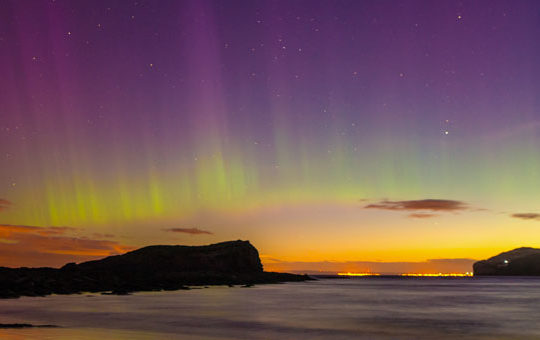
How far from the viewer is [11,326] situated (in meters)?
25.4

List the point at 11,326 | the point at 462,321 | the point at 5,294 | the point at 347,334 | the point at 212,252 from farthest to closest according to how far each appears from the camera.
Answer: the point at 212,252 < the point at 5,294 < the point at 462,321 < the point at 347,334 < the point at 11,326

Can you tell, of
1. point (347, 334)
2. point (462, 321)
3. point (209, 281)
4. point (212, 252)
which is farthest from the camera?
point (212, 252)

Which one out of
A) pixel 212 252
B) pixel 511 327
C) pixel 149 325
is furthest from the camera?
pixel 212 252

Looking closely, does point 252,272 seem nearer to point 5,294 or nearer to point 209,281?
point 209,281

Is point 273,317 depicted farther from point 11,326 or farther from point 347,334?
point 11,326

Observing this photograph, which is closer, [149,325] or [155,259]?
[149,325]

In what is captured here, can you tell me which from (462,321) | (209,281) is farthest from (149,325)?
(209,281)

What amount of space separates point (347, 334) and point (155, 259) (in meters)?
130

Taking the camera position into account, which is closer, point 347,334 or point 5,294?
point 347,334

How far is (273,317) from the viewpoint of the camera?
3984cm

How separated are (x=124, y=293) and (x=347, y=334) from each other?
4244 centimetres

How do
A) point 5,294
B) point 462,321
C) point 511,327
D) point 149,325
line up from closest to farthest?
point 149,325 < point 511,327 < point 462,321 < point 5,294

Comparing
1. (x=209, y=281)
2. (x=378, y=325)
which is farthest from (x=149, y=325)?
(x=209, y=281)

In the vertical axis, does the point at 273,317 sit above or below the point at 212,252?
below
